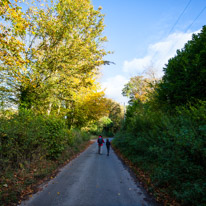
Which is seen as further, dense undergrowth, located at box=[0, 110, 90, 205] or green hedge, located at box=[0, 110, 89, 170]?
green hedge, located at box=[0, 110, 89, 170]

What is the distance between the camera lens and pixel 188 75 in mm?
7504

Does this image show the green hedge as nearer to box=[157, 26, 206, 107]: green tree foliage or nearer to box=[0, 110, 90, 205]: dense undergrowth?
box=[0, 110, 90, 205]: dense undergrowth

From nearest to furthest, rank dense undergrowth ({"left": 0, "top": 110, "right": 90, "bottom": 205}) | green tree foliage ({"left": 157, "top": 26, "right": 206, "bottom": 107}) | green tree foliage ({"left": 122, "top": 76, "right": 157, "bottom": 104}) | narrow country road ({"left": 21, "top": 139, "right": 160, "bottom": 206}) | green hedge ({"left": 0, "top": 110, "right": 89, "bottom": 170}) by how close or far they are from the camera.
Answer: narrow country road ({"left": 21, "top": 139, "right": 160, "bottom": 206})
dense undergrowth ({"left": 0, "top": 110, "right": 90, "bottom": 205})
green hedge ({"left": 0, "top": 110, "right": 89, "bottom": 170})
green tree foliage ({"left": 157, "top": 26, "right": 206, "bottom": 107})
green tree foliage ({"left": 122, "top": 76, "right": 157, "bottom": 104})

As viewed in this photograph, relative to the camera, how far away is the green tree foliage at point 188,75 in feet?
23.5

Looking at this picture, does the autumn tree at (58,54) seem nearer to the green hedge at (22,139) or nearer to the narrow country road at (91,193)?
the green hedge at (22,139)

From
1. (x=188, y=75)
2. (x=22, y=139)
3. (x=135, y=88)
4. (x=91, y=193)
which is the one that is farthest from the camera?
(x=135, y=88)

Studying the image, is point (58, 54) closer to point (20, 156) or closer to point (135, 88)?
point (20, 156)

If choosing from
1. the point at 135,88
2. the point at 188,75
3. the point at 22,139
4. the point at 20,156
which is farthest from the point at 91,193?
the point at 135,88

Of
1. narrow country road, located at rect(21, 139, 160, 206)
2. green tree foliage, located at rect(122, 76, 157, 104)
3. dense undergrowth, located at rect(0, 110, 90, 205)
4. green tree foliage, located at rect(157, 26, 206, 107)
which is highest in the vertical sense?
green tree foliage, located at rect(122, 76, 157, 104)

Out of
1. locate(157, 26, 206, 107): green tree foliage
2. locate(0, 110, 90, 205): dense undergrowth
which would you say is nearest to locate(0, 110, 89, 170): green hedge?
locate(0, 110, 90, 205): dense undergrowth

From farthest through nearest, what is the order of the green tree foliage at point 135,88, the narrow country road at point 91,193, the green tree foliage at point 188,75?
the green tree foliage at point 135,88 → the green tree foliage at point 188,75 → the narrow country road at point 91,193

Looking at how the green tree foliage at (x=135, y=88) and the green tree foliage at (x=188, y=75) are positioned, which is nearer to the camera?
the green tree foliage at (x=188, y=75)

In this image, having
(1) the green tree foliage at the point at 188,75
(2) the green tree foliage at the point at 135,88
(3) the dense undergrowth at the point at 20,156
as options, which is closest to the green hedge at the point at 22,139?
(3) the dense undergrowth at the point at 20,156

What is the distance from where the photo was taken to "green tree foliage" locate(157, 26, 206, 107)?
23.5 feet
